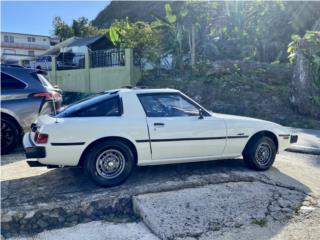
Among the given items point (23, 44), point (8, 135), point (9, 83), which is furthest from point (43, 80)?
point (23, 44)

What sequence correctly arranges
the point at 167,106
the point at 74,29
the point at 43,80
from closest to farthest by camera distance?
the point at 167,106
the point at 43,80
the point at 74,29

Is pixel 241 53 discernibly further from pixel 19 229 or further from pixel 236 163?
pixel 19 229

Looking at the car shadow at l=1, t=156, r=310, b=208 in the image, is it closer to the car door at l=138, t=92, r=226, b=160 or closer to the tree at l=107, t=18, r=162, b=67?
the car door at l=138, t=92, r=226, b=160

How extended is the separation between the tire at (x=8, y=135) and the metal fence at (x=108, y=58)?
31.2 ft

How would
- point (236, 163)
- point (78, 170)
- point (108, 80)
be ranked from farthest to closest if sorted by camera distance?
point (108, 80), point (236, 163), point (78, 170)

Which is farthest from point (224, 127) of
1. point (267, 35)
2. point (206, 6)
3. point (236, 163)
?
point (267, 35)

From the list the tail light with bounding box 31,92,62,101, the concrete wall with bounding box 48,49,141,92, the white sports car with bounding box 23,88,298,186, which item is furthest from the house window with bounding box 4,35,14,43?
the white sports car with bounding box 23,88,298,186

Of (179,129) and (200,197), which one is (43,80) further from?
(200,197)

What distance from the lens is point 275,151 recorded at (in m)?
5.80

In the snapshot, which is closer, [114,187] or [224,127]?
[114,187]

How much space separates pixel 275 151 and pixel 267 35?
52.4 feet

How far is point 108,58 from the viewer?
1686cm

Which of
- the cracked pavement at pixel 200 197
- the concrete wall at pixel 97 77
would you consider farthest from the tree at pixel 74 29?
the cracked pavement at pixel 200 197

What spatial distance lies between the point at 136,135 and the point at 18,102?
3.26 m
